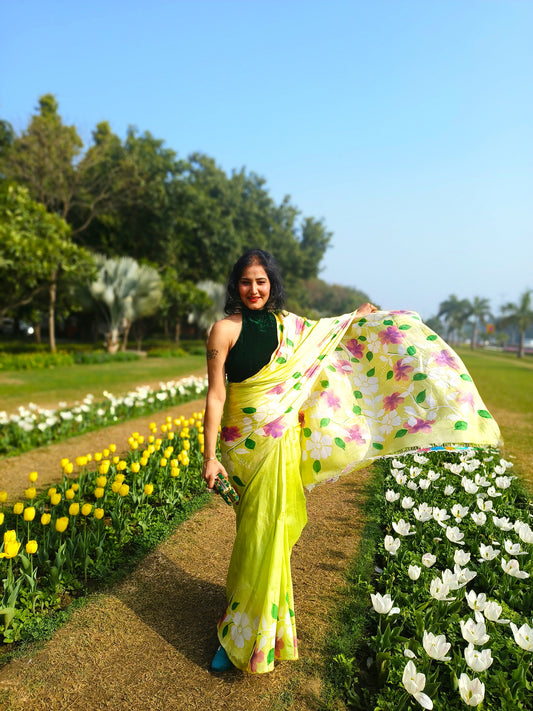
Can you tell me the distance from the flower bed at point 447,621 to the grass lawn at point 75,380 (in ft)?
26.6

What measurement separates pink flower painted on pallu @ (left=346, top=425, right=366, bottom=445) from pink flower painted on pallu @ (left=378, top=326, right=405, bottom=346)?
22.7 inches

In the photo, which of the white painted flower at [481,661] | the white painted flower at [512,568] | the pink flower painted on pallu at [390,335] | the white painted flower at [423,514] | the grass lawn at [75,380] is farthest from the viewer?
the grass lawn at [75,380]

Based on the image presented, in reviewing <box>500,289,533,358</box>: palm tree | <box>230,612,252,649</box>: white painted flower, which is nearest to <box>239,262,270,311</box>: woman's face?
<box>230,612,252,649</box>: white painted flower

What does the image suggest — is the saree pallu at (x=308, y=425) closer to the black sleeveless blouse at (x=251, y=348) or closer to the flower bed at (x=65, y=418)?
the black sleeveless blouse at (x=251, y=348)

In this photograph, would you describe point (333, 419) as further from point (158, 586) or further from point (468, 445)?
point (158, 586)

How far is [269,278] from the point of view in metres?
2.65

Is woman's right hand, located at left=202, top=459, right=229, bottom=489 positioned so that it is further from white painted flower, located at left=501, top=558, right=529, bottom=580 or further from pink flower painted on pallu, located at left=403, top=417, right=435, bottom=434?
white painted flower, located at left=501, top=558, right=529, bottom=580

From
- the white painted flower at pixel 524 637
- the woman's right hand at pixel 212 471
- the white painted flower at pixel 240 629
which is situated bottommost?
the white painted flower at pixel 240 629

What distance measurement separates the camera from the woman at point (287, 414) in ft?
7.88

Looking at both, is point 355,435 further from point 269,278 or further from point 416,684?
point 416,684

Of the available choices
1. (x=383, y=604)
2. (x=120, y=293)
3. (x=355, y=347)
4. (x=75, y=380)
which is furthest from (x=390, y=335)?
(x=120, y=293)

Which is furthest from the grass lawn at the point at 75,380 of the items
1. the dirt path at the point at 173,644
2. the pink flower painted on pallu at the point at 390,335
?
the pink flower painted on pallu at the point at 390,335

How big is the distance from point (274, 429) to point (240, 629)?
0.98 meters

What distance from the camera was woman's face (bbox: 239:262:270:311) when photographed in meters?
2.56
